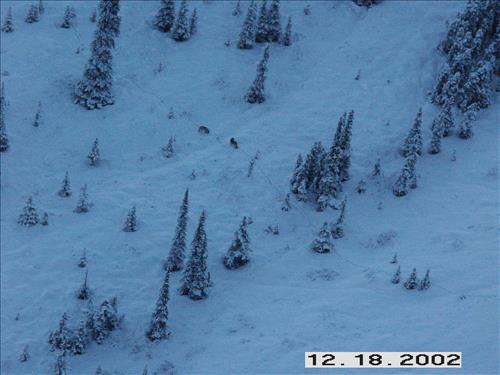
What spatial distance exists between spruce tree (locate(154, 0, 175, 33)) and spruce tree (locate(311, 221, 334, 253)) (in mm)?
24058

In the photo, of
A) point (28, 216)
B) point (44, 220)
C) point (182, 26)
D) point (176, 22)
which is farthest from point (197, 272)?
point (176, 22)

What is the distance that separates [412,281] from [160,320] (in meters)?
11.2

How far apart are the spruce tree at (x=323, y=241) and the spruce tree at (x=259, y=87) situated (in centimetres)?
1423

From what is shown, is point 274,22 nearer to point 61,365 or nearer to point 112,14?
point 112,14

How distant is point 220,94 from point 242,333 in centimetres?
2092

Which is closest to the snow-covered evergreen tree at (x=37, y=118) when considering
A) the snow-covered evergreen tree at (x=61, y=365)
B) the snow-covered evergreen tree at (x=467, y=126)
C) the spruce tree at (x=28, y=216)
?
the spruce tree at (x=28, y=216)

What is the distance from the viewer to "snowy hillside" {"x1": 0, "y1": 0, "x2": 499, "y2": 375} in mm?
26062

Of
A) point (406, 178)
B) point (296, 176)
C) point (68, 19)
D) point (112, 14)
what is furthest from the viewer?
point (68, 19)

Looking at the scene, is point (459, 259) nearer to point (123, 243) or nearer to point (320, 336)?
point (320, 336)

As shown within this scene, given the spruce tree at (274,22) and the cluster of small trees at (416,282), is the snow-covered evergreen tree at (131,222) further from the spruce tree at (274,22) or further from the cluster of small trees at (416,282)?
the spruce tree at (274,22)

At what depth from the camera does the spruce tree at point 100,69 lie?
133 feet

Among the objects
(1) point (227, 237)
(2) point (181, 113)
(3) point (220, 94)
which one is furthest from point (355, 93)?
(1) point (227, 237)

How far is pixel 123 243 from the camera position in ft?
103

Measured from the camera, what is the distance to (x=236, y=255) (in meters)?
30.5
